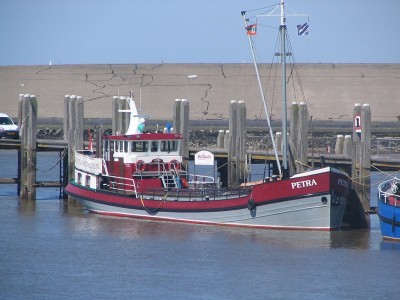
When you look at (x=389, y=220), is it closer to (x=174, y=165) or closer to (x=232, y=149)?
(x=232, y=149)

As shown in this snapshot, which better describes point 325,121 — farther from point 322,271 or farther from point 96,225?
point 322,271

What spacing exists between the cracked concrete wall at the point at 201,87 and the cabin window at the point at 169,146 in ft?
111

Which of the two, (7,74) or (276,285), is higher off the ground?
(7,74)

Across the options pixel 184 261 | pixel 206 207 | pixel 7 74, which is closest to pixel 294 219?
pixel 206 207

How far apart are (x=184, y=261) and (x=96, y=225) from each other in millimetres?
7688

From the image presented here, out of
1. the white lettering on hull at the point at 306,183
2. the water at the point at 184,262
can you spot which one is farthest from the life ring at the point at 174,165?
the white lettering on hull at the point at 306,183

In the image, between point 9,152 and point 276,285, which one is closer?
point 276,285

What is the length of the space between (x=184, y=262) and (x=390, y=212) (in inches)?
247

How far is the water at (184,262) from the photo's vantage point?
97.7 feet

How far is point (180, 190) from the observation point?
40.0 meters

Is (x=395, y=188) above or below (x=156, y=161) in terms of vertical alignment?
below

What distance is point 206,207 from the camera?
39094 millimetres

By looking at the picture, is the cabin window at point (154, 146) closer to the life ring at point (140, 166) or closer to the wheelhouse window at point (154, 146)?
the wheelhouse window at point (154, 146)

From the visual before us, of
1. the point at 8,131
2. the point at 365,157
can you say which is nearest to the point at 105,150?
the point at 365,157
